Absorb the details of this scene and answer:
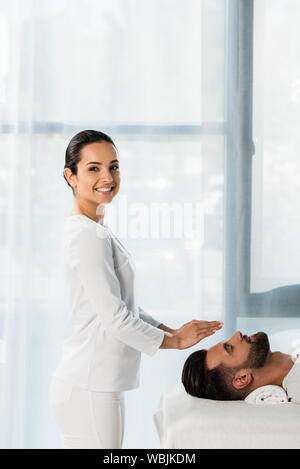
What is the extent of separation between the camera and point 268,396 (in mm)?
1308

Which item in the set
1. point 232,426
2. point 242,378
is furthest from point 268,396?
point 232,426

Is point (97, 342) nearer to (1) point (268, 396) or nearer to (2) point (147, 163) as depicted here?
(1) point (268, 396)

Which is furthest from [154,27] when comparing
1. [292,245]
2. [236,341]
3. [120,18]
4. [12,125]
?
[236,341]

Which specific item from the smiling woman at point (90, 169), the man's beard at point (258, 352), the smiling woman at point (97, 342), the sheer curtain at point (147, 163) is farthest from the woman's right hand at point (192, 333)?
the smiling woman at point (90, 169)

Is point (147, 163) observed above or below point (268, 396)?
above

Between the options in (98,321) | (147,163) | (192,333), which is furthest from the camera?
(147,163)

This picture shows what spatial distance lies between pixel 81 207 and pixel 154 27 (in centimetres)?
74

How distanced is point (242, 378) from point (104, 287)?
478 millimetres

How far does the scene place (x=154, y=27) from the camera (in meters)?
1.67

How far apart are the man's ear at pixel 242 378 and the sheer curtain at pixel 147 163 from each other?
33 centimetres

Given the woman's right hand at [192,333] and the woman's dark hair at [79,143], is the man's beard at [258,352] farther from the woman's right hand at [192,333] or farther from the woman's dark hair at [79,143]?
the woman's dark hair at [79,143]
